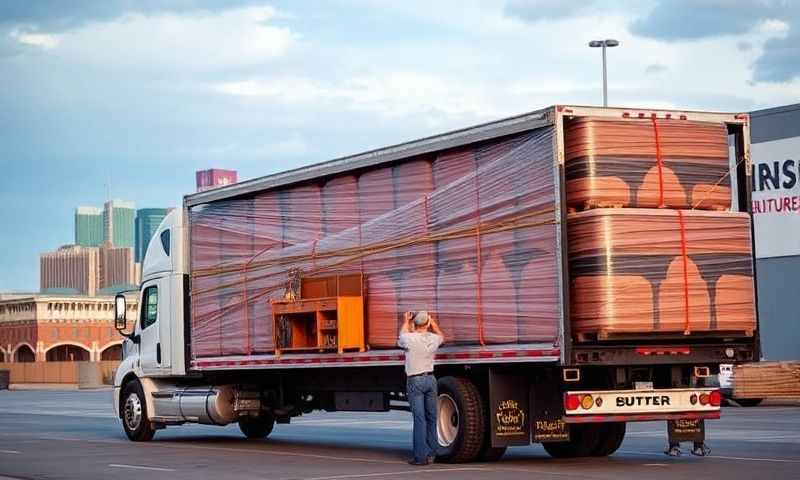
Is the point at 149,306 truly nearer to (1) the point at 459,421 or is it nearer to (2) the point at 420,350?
(2) the point at 420,350

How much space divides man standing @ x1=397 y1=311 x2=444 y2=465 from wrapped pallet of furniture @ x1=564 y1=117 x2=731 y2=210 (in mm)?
2331

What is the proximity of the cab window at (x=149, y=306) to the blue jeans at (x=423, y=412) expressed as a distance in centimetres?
799

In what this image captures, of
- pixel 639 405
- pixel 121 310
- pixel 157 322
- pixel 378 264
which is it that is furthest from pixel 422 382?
pixel 121 310

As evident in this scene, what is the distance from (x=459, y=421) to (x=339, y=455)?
9.71 ft

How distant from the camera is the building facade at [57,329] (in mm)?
136625

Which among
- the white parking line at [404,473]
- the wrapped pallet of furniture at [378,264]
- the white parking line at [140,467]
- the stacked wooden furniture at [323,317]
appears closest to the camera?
the white parking line at [404,473]

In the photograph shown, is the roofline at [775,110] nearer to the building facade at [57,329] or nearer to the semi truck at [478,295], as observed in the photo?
the semi truck at [478,295]

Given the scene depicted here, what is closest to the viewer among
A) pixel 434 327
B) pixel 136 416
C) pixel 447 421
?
pixel 434 327

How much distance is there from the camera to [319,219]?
19.7m

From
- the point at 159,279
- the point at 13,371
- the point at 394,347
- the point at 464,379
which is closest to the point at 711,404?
the point at 464,379

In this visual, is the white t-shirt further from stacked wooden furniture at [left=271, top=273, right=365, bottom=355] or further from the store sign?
the store sign

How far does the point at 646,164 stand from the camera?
16.0 metres

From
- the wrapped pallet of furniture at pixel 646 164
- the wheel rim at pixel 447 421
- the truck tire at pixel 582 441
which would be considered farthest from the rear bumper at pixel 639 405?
the wrapped pallet of furniture at pixel 646 164

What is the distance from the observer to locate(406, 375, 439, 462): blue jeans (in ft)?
54.6
